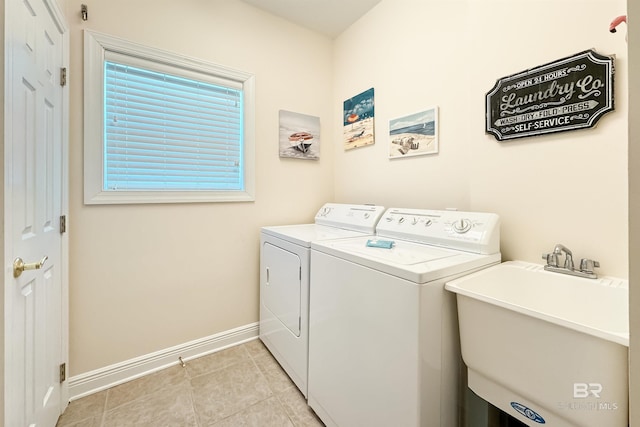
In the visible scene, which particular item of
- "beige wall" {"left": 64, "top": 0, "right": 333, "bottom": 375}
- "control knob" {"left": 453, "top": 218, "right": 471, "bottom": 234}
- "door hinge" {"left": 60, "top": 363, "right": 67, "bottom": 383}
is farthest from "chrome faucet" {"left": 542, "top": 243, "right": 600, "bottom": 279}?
"door hinge" {"left": 60, "top": 363, "right": 67, "bottom": 383}

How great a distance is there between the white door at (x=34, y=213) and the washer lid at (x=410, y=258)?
121 centimetres

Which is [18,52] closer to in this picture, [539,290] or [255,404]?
[255,404]

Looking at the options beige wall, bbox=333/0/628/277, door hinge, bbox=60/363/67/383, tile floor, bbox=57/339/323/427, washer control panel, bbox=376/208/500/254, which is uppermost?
beige wall, bbox=333/0/628/277

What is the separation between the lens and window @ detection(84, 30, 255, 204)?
1.64m

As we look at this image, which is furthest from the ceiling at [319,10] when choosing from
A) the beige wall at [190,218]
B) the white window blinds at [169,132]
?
the white window blinds at [169,132]

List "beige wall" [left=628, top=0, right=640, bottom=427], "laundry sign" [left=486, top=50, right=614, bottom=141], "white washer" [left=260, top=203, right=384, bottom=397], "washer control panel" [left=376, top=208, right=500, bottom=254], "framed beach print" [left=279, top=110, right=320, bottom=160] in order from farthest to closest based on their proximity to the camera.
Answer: "framed beach print" [left=279, top=110, right=320, bottom=160], "white washer" [left=260, top=203, right=384, bottom=397], "washer control panel" [left=376, top=208, right=500, bottom=254], "laundry sign" [left=486, top=50, right=614, bottom=141], "beige wall" [left=628, top=0, right=640, bottom=427]

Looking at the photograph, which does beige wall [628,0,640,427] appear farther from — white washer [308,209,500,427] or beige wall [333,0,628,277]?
beige wall [333,0,628,277]

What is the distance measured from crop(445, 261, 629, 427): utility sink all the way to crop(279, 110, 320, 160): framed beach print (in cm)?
178

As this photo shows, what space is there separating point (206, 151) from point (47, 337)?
140cm

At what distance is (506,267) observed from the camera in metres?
1.24

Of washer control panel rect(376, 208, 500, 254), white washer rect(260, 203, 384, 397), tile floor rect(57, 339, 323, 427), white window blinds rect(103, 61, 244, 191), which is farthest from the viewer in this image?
white window blinds rect(103, 61, 244, 191)

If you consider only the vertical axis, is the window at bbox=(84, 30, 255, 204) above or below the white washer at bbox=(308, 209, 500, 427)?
above

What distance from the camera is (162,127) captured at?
6.12ft

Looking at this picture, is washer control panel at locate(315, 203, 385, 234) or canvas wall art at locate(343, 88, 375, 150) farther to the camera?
canvas wall art at locate(343, 88, 375, 150)
